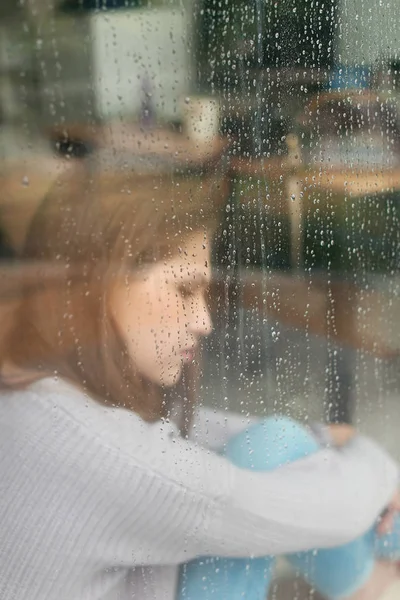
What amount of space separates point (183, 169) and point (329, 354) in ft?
1.20

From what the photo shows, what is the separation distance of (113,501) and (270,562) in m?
0.27

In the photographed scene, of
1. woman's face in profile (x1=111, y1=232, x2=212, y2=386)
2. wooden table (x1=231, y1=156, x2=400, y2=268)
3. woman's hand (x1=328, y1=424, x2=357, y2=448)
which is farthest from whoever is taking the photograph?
woman's hand (x1=328, y1=424, x2=357, y2=448)

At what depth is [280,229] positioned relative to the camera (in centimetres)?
86

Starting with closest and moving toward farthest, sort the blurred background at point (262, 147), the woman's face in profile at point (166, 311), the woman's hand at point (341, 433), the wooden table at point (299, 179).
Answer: the blurred background at point (262, 147) → the woman's face in profile at point (166, 311) → the wooden table at point (299, 179) → the woman's hand at point (341, 433)

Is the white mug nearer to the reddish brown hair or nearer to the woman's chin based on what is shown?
the reddish brown hair

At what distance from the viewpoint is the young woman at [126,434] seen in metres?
0.65

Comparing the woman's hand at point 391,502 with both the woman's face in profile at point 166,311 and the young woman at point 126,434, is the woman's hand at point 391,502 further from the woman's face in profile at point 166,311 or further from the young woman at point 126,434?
the woman's face in profile at point 166,311

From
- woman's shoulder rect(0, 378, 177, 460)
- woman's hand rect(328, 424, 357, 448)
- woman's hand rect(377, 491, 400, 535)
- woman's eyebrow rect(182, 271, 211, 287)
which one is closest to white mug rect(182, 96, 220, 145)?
woman's eyebrow rect(182, 271, 211, 287)

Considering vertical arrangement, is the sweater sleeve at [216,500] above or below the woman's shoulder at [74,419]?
below

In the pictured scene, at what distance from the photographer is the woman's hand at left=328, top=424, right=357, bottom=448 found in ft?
3.21

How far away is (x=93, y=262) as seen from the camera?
66 centimetres

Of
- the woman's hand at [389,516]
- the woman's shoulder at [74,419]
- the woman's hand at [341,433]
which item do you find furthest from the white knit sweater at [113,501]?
the woman's hand at [389,516]

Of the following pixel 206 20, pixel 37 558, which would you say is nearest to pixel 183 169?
pixel 206 20

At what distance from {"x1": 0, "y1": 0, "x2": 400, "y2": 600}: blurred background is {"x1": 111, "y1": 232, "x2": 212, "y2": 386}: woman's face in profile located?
2 cm
